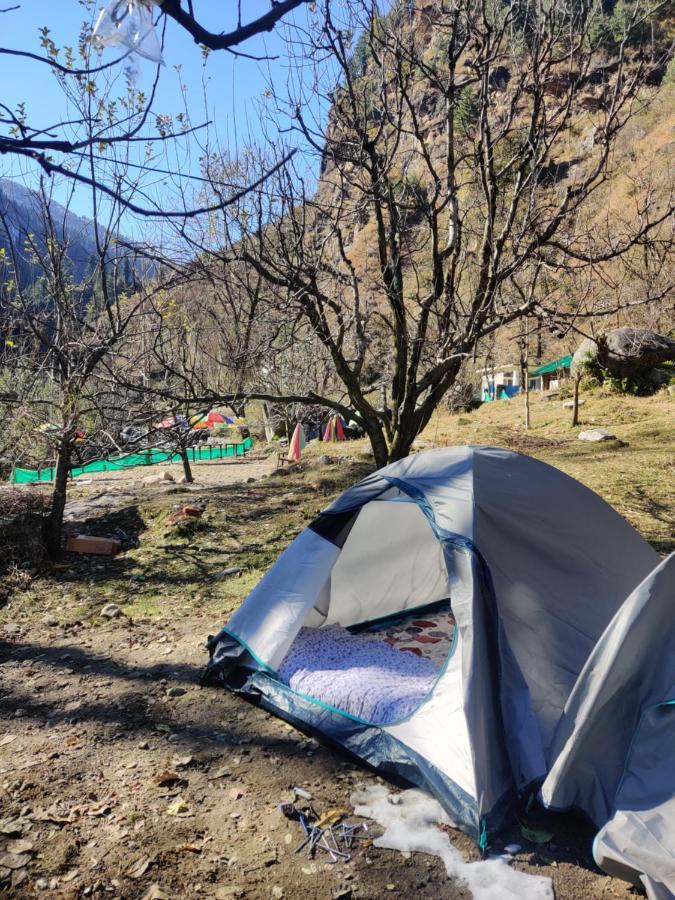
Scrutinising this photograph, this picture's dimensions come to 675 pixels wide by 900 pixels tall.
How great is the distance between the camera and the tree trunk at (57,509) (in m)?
7.32

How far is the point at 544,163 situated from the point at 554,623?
13.2 ft

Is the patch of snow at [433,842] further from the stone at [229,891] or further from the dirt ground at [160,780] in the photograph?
the stone at [229,891]

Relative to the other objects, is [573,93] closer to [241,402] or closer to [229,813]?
[241,402]

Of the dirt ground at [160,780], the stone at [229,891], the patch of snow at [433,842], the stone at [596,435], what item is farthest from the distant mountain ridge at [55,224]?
the stone at [596,435]

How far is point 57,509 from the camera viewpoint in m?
7.61

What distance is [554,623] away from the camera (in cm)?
343

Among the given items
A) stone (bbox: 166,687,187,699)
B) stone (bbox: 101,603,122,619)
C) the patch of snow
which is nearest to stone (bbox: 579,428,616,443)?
stone (bbox: 101,603,122,619)

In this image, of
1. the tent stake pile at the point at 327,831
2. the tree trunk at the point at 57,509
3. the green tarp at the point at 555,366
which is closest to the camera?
the tent stake pile at the point at 327,831

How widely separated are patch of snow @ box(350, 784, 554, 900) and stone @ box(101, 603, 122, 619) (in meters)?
3.35

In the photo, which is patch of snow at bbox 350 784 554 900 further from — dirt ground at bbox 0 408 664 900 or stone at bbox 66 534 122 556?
stone at bbox 66 534 122 556

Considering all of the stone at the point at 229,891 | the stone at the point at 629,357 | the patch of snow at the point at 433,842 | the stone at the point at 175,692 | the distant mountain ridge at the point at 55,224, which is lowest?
the patch of snow at the point at 433,842

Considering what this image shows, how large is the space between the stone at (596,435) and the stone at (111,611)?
8841mm

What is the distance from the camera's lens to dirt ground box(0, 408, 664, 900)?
2.59 metres

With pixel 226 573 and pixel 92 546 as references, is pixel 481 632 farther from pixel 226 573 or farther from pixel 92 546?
pixel 92 546
